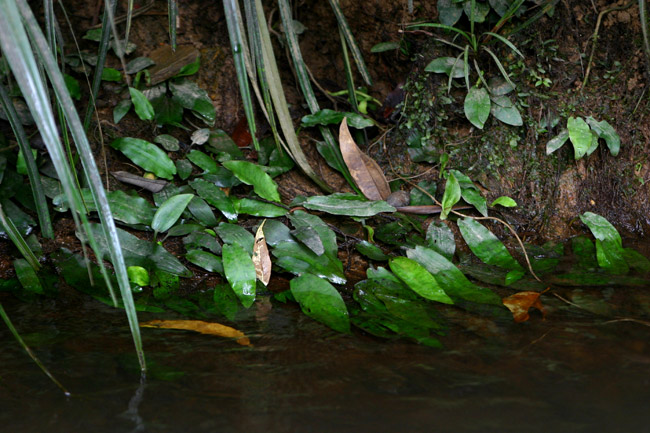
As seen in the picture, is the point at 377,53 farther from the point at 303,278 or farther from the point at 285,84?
the point at 303,278

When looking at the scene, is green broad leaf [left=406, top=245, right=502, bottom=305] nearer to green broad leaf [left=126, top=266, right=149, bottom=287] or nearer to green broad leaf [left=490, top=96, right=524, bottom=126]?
green broad leaf [left=490, top=96, right=524, bottom=126]

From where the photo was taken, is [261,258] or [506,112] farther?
[506,112]

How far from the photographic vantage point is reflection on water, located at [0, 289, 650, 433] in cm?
102

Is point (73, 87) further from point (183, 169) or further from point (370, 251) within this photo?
point (370, 251)

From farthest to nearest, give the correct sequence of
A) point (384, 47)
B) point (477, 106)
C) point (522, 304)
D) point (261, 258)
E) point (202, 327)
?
point (384, 47), point (477, 106), point (261, 258), point (522, 304), point (202, 327)

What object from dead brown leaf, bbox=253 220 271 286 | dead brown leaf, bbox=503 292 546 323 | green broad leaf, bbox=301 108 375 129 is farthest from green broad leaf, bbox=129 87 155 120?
dead brown leaf, bbox=503 292 546 323

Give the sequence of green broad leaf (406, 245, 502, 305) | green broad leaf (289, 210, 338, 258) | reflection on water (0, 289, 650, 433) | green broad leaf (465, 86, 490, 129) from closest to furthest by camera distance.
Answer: reflection on water (0, 289, 650, 433)
green broad leaf (406, 245, 502, 305)
green broad leaf (289, 210, 338, 258)
green broad leaf (465, 86, 490, 129)

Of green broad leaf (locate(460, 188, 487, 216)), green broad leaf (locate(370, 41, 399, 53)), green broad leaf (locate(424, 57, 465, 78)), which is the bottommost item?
green broad leaf (locate(460, 188, 487, 216))

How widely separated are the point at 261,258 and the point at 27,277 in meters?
0.72

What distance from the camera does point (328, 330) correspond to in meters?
1.46

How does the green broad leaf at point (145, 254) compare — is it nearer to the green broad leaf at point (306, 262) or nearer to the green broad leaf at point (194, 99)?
the green broad leaf at point (306, 262)

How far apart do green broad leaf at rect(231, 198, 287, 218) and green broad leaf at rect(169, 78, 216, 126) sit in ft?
1.69

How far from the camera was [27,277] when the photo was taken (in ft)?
5.75

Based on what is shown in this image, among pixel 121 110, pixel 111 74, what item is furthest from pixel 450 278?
pixel 111 74
